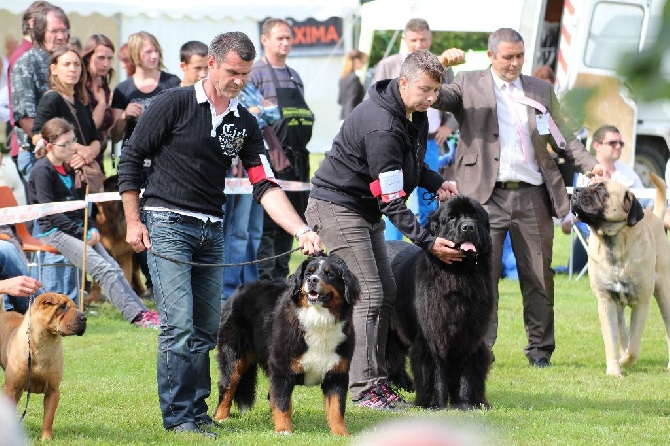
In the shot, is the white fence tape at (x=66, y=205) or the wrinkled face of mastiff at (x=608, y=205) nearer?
the wrinkled face of mastiff at (x=608, y=205)

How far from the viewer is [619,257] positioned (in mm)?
7676

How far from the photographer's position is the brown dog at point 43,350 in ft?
16.9

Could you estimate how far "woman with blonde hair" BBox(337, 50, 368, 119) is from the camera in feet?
57.1

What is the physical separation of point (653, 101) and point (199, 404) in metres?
4.41

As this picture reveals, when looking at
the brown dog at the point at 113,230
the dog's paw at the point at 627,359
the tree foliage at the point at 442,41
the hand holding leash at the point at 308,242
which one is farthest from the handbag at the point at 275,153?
the tree foliage at the point at 442,41

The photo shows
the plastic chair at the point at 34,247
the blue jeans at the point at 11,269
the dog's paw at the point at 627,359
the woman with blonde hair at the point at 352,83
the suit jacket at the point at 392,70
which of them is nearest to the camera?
the blue jeans at the point at 11,269

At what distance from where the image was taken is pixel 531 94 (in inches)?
296

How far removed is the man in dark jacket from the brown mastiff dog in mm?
1673

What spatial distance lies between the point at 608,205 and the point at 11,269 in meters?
4.07

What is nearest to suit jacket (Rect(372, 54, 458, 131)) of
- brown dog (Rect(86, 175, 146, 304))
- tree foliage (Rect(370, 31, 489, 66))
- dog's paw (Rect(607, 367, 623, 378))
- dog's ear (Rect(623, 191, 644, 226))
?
brown dog (Rect(86, 175, 146, 304))

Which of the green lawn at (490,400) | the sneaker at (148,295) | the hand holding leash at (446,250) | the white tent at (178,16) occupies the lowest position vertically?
the sneaker at (148,295)

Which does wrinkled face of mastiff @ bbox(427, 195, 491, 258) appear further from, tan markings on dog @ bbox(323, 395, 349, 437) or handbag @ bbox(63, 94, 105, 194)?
handbag @ bbox(63, 94, 105, 194)

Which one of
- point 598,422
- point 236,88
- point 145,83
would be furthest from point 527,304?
point 145,83

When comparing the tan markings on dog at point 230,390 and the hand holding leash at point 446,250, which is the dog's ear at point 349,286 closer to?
the hand holding leash at point 446,250
